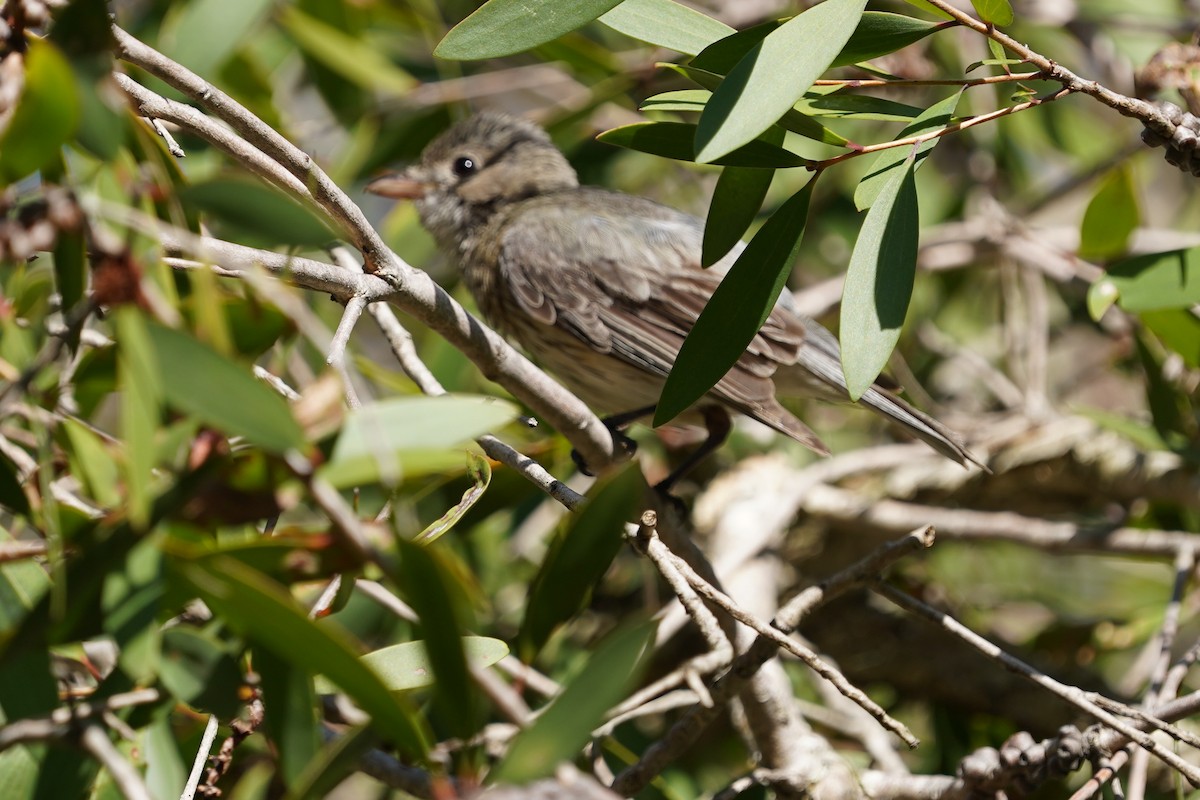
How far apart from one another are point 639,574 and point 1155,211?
4.86 metres

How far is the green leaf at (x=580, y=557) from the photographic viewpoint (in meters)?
1.50

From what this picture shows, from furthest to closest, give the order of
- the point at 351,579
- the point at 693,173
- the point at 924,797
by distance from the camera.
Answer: the point at 693,173
the point at 924,797
the point at 351,579

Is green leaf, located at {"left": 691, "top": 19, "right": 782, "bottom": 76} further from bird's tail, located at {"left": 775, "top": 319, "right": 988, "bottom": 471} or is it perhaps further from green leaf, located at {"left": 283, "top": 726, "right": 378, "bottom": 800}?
bird's tail, located at {"left": 775, "top": 319, "right": 988, "bottom": 471}

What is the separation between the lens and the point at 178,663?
1538 millimetres

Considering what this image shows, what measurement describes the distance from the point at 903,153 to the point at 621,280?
212 cm

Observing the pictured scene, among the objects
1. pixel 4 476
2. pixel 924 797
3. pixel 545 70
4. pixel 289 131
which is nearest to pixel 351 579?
pixel 4 476

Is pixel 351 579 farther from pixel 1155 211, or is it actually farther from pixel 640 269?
pixel 1155 211

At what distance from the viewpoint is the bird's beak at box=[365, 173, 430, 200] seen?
4.42 m

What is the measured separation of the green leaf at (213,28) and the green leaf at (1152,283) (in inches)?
83.0

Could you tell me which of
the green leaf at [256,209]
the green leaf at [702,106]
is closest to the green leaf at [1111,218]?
the green leaf at [702,106]

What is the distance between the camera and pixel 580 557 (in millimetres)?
1547

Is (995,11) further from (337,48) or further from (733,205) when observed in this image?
(337,48)

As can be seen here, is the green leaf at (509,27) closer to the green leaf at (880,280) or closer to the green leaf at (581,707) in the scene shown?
the green leaf at (880,280)

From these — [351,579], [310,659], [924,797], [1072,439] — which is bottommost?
[924,797]
